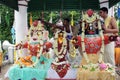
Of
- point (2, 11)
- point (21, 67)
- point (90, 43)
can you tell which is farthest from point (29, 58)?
point (2, 11)

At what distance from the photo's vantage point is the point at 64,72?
7863 mm

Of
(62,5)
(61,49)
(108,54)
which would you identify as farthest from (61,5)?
(61,49)

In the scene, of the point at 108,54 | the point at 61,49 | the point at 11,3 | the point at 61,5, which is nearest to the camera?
the point at 61,49

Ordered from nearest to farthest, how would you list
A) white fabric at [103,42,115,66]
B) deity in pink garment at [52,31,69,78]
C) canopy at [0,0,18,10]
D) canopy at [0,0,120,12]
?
1. deity in pink garment at [52,31,69,78]
2. white fabric at [103,42,115,66]
3. canopy at [0,0,18,10]
4. canopy at [0,0,120,12]

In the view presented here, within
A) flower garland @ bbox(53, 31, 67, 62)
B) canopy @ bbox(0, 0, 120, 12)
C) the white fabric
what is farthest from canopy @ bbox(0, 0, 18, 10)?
the white fabric

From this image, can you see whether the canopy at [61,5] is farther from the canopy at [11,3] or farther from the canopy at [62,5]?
the canopy at [11,3]

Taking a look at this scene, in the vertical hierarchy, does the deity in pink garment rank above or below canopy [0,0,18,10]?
below

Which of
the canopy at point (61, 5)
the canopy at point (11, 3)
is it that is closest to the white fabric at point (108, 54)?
the canopy at point (11, 3)

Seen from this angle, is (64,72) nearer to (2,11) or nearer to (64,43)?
(64,43)

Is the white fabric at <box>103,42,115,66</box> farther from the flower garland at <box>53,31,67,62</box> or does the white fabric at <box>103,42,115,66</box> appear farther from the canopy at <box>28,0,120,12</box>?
the canopy at <box>28,0,120,12</box>

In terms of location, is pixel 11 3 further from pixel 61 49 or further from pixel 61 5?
pixel 61 49

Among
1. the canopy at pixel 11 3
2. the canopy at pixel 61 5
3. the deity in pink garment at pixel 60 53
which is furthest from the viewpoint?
the canopy at pixel 61 5

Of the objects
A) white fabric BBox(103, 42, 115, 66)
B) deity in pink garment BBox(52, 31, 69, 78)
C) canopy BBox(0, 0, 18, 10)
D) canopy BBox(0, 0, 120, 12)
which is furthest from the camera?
canopy BBox(0, 0, 120, 12)

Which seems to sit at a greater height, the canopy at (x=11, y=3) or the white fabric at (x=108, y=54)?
the canopy at (x=11, y=3)
